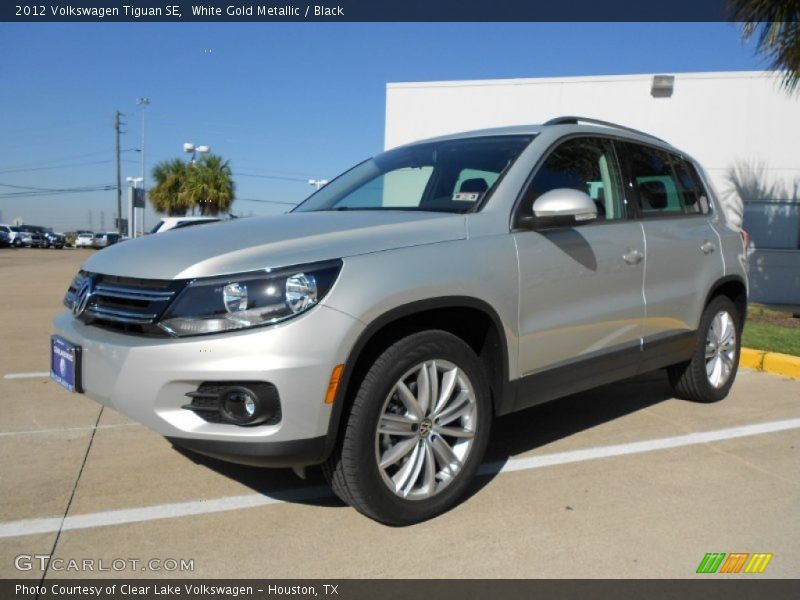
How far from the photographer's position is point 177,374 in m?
2.49

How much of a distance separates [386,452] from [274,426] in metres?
0.53

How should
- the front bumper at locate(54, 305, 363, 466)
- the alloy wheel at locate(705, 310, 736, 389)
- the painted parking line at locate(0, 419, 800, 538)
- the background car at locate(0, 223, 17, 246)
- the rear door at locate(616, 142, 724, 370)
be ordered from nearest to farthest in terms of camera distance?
the front bumper at locate(54, 305, 363, 466) → the painted parking line at locate(0, 419, 800, 538) → the rear door at locate(616, 142, 724, 370) → the alloy wheel at locate(705, 310, 736, 389) → the background car at locate(0, 223, 17, 246)

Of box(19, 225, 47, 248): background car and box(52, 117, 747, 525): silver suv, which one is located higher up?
box(52, 117, 747, 525): silver suv

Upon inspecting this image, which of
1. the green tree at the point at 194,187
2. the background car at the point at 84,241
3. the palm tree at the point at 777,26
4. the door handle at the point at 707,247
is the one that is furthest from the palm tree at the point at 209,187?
the door handle at the point at 707,247

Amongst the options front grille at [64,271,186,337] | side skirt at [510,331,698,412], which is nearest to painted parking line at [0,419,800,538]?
side skirt at [510,331,698,412]

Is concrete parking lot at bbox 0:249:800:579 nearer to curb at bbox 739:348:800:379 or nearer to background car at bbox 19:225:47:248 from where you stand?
curb at bbox 739:348:800:379

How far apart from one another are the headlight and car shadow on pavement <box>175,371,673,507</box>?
112cm

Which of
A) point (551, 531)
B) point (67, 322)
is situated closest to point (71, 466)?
point (67, 322)

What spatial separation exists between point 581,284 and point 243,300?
5.97 feet

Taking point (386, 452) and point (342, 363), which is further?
point (386, 452)

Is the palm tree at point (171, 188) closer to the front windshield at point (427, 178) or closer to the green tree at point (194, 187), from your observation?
the green tree at point (194, 187)

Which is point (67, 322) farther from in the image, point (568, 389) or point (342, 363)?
point (568, 389)

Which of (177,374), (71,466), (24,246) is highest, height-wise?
(177,374)

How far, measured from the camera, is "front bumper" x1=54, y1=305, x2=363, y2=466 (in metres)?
2.44
